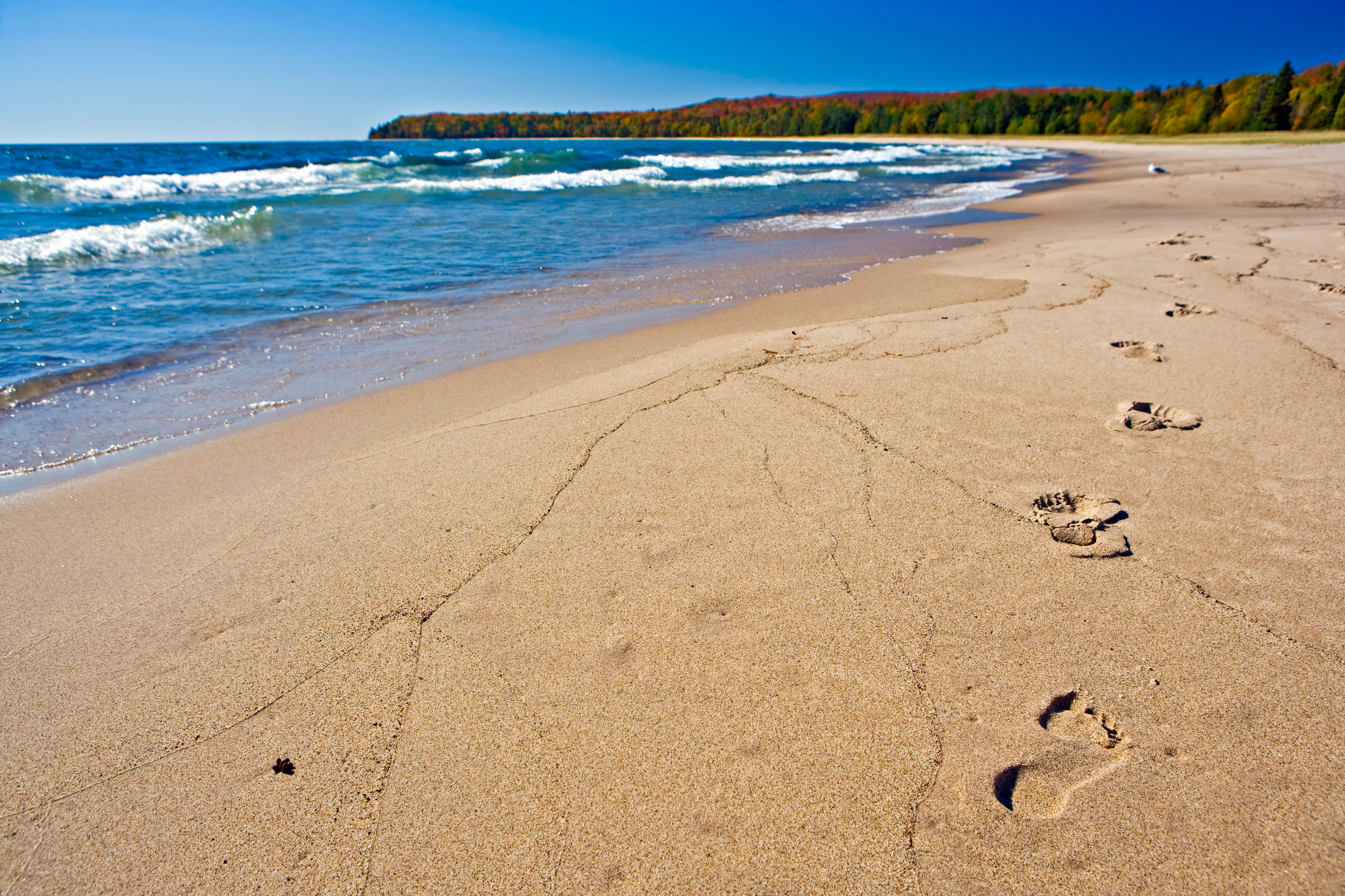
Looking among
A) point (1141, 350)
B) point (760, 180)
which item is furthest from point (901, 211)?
point (1141, 350)

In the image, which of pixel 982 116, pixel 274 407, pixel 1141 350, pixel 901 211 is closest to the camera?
pixel 1141 350

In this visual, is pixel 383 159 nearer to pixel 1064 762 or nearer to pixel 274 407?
pixel 274 407

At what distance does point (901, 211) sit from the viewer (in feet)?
44.5

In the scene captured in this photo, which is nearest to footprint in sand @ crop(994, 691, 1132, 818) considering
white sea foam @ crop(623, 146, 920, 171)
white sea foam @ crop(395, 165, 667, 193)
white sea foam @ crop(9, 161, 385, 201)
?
white sea foam @ crop(395, 165, 667, 193)

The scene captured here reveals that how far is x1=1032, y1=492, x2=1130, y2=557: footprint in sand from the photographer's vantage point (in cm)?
205

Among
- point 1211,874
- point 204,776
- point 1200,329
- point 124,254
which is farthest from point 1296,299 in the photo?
point 124,254

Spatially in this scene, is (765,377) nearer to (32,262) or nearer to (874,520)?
(874,520)

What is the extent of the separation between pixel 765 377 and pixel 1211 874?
2.68 meters

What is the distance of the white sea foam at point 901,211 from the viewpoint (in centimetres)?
1173

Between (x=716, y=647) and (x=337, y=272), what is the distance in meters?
7.98

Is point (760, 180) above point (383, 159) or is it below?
below

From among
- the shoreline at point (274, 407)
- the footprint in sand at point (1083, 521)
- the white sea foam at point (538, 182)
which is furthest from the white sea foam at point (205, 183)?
the footprint in sand at point (1083, 521)

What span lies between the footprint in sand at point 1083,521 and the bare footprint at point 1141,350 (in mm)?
1783

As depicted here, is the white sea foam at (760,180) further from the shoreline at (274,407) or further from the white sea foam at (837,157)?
the shoreline at (274,407)
